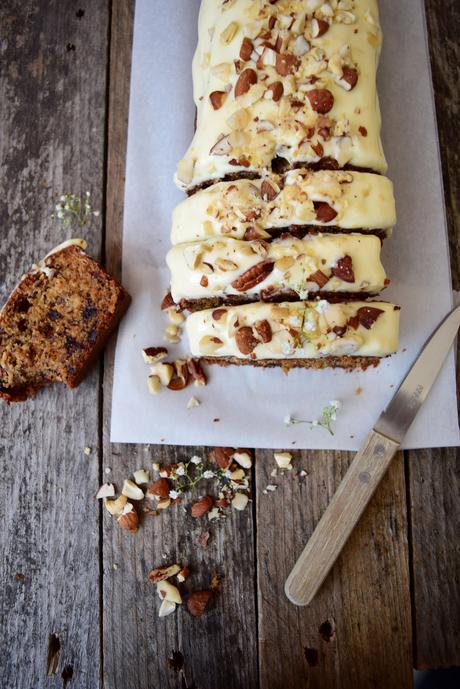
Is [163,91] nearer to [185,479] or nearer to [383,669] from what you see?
[185,479]

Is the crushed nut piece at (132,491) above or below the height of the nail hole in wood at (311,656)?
above

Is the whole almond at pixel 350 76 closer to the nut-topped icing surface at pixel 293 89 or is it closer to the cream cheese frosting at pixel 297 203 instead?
the nut-topped icing surface at pixel 293 89

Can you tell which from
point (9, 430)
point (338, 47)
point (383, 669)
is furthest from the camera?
point (9, 430)

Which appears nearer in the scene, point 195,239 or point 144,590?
point 195,239

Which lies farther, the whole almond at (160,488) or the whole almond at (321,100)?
the whole almond at (160,488)

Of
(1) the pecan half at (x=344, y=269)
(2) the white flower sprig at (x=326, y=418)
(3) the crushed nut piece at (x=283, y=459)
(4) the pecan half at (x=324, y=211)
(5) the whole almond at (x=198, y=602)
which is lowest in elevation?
(5) the whole almond at (x=198, y=602)

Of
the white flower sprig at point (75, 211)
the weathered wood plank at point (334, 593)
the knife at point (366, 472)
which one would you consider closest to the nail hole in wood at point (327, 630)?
the weathered wood plank at point (334, 593)

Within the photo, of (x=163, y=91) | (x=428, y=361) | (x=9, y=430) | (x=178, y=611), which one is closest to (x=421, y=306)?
(x=428, y=361)

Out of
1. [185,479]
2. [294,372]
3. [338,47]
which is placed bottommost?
[185,479]
